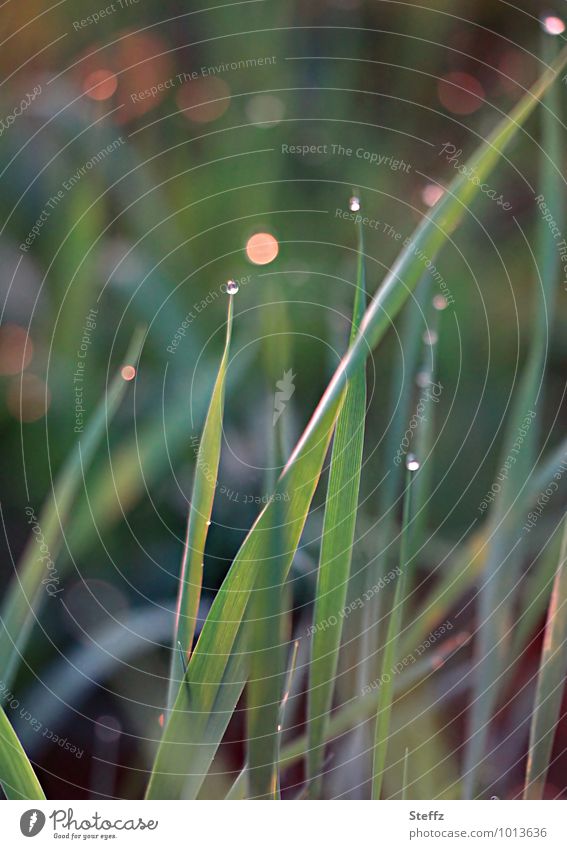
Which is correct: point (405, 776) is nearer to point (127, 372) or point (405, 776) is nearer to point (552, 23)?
point (127, 372)

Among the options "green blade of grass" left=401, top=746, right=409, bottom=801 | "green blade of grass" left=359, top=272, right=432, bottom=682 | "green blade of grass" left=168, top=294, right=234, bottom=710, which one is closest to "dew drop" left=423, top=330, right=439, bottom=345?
"green blade of grass" left=359, top=272, right=432, bottom=682

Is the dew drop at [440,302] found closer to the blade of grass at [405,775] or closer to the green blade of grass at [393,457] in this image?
the green blade of grass at [393,457]

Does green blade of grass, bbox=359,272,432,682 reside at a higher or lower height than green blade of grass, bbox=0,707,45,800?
higher

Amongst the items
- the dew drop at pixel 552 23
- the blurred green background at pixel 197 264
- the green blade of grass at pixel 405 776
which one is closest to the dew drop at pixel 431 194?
the blurred green background at pixel 197 264

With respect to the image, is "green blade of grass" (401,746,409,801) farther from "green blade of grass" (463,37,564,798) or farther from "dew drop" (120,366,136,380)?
"dew drop" (120,366,136,380)

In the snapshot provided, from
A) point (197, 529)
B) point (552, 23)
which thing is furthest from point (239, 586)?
point (552, 23)

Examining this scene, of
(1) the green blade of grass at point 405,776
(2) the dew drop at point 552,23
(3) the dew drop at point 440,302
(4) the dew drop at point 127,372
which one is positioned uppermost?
(2) the dew drop at point 552,23
